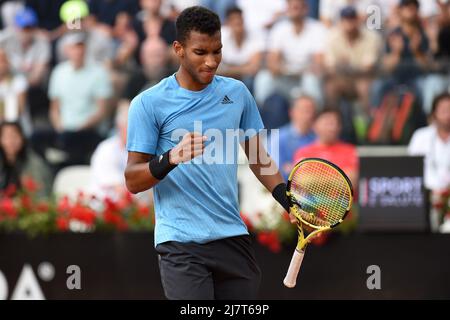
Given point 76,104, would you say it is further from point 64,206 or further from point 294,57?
point 64,206

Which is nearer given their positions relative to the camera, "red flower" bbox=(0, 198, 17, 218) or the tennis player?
the tennis player

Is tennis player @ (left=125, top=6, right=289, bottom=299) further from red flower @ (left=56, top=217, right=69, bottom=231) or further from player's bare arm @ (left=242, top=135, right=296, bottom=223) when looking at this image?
red flower @ (left=56, top=217, right=69, bottom=231)

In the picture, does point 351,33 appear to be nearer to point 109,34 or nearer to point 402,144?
point 402,144

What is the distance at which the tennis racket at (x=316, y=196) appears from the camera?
15.3ft

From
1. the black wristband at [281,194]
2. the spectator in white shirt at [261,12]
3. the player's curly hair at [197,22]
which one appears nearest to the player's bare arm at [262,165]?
the black wristband at [281,194]

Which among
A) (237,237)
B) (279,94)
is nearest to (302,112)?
(279,94)

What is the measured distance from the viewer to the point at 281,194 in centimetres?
482

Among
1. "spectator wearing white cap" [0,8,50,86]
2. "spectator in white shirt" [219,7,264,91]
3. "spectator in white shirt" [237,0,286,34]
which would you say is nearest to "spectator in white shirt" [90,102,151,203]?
"spectator in white shirt" [219,7,264,91]

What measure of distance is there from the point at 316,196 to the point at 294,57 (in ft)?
18.1

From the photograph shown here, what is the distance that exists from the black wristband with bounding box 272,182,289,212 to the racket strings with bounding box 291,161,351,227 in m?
0.06

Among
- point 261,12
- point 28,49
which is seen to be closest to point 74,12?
point 28,49

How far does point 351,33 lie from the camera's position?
9.98m

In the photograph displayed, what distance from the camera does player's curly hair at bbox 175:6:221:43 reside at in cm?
453

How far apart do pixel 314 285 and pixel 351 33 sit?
3.56 meters
